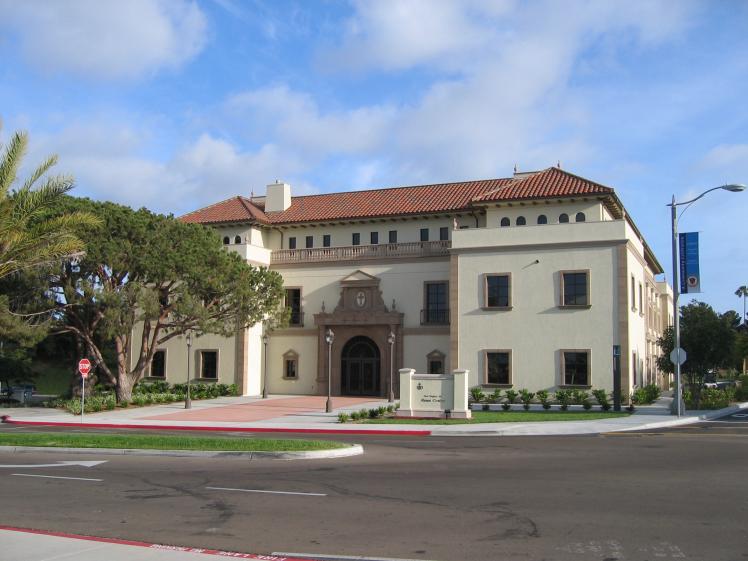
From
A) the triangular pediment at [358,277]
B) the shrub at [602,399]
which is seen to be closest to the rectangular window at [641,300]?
the shrub at [602,399]

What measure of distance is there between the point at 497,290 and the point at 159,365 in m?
21.6

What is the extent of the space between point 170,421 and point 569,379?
19.2 meters

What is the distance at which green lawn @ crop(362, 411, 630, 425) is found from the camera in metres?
27.7

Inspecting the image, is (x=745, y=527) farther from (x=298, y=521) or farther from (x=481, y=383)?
(x=481, y=383)

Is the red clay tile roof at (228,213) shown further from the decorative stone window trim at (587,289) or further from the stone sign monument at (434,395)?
the stone sign monument at (434,395)

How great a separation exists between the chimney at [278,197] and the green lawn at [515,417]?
72.9 feet

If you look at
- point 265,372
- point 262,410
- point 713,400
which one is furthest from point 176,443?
point 713,400

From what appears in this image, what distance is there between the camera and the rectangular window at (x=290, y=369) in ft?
149

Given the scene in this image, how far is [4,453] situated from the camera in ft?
60.2

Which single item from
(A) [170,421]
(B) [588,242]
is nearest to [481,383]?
(B) [588,242]

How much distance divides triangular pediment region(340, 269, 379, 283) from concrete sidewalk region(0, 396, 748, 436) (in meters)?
7.05

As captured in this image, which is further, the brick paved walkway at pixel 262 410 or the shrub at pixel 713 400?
the shrub at pixel 713 400

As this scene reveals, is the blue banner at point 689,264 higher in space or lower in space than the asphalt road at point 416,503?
higher

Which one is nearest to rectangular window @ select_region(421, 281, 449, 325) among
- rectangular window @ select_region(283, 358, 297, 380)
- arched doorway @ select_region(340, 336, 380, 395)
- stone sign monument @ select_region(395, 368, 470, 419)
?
arched doorway @ select_region(340, 336, 380, 395)
